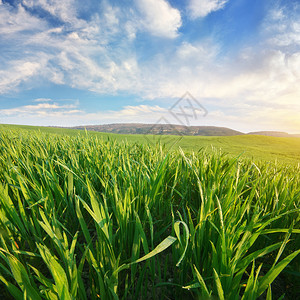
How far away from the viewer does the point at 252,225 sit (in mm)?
511

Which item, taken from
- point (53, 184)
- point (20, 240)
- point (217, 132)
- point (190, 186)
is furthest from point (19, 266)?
point (217, 132)

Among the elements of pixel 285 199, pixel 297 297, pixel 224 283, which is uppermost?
pixel 285 199

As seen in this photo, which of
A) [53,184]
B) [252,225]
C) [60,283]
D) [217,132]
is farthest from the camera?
[217,132]

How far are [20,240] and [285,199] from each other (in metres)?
1.20

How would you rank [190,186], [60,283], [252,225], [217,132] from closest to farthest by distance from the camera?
1. [60,283]
2. [252,225]
3. [190,186]
4. [217,132]

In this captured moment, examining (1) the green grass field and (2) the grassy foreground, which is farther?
(1) the green grass field

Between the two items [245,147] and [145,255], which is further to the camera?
[245,147]

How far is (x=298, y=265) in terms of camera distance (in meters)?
0.61

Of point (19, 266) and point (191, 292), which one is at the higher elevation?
point (19, 266)

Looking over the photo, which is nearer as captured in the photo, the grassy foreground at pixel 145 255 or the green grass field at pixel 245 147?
the grassy foreground at pixel 145 255

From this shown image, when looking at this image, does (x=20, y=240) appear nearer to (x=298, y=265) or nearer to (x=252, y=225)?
(x=252, y=225)

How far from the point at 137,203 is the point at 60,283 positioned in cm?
39

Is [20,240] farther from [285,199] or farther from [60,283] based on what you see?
[285,199]

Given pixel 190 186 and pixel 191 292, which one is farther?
pixel 190 186
